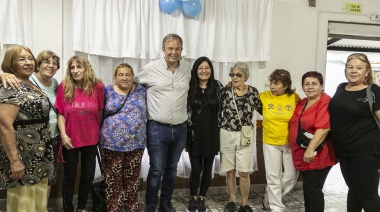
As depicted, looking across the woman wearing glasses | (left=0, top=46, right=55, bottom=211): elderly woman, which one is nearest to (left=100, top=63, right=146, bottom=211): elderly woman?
(left=0, top=46, right=55, bottom=211): elderly woman

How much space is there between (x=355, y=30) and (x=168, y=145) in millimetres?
2808

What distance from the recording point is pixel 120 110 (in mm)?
2439

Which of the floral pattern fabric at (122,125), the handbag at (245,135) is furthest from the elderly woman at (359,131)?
the floral pattern fabric at (122,125)

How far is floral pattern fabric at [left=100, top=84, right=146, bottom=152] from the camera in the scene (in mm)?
2420

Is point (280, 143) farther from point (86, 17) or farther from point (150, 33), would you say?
point (86, 17)

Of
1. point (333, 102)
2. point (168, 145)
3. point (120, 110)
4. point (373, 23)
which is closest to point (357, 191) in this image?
point (333, 102)

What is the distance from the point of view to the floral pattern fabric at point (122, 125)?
7.94ft

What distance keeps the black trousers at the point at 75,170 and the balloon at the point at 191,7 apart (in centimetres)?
160

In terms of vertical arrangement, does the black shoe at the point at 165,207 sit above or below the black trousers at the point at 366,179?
below

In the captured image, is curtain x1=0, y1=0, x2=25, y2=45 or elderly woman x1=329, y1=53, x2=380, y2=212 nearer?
elderly woman x1=329, y1=53, x2=380, y2=212

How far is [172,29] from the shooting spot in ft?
10.5

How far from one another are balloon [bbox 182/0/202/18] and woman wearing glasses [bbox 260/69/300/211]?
1.02 metres

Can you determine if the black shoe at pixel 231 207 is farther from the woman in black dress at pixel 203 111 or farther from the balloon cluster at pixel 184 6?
the balloon cluster at pixel 184 6

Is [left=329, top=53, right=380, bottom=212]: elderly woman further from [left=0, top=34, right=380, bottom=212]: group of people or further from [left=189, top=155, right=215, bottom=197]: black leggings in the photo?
[left=189, top=155, right=215, bottom=197]: black leggings
